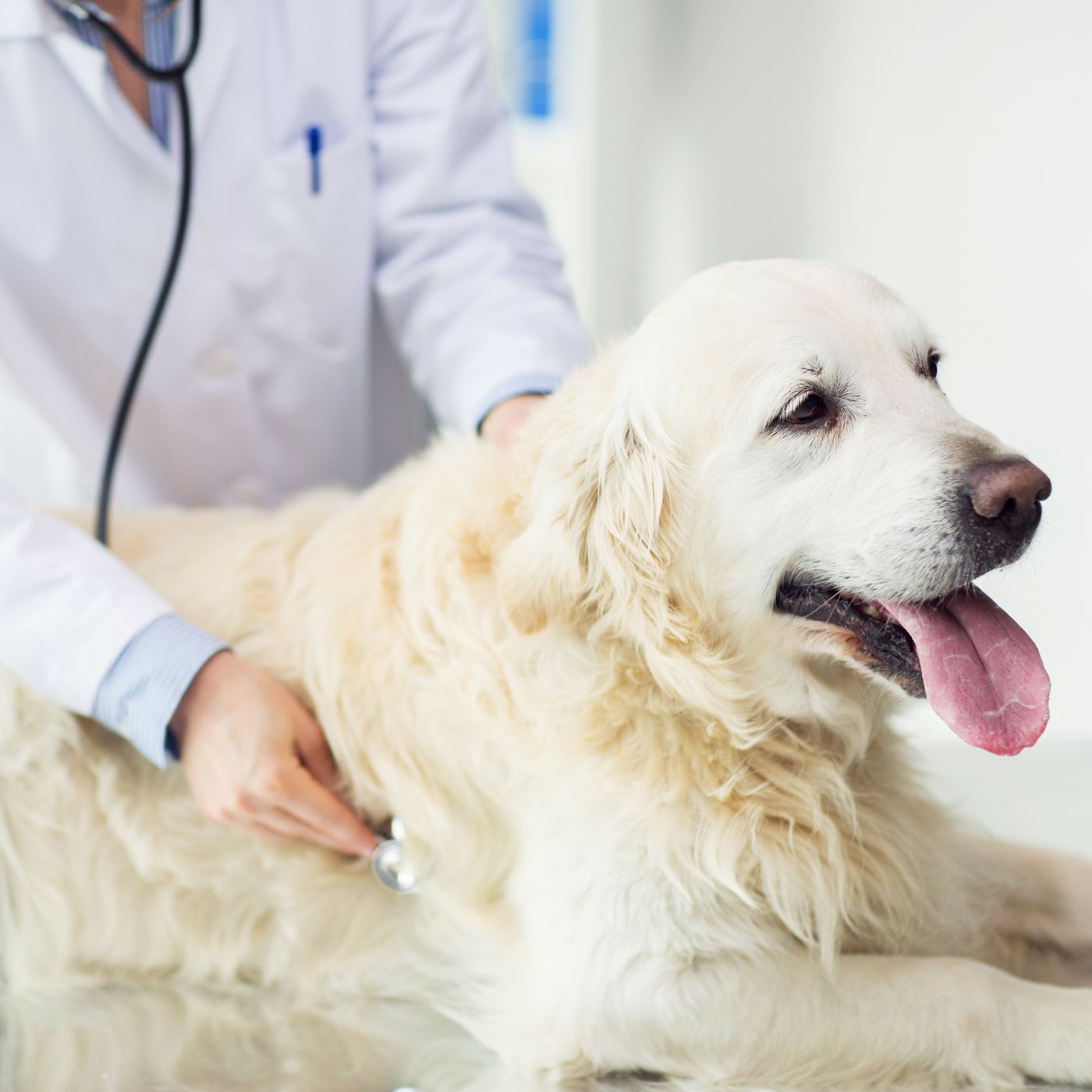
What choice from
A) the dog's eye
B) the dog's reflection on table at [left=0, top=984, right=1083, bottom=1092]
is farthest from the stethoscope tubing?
the dog's eye

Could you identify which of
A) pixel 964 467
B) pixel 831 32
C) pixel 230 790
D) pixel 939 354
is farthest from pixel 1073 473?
pixel 230 790

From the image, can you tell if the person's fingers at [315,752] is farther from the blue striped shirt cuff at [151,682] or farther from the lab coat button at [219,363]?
the lab coat button at [219,363]

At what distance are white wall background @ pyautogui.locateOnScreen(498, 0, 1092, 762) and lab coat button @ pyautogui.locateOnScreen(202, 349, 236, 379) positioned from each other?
885 millimetres

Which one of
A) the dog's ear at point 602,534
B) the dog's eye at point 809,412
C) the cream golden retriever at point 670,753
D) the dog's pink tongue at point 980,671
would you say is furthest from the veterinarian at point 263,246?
the dog's pink tongue at point 980,671

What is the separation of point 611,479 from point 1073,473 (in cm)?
103

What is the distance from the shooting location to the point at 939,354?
1050 millimetres

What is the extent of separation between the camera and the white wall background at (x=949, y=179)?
68.0 inches

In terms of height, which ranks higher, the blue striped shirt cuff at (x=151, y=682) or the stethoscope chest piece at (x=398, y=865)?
the blue striped shirt cuff at (x=151, y=682)

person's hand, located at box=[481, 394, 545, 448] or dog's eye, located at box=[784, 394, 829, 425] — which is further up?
dog's eye, located at box=[784, 394, 829, 425]

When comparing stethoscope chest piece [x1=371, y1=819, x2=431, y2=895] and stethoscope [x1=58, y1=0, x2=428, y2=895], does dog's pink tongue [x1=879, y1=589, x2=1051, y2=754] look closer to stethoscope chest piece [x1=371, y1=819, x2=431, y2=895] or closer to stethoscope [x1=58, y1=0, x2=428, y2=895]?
stethoscope chest piece [x1=371, y1=819, x2=431, y2=895]

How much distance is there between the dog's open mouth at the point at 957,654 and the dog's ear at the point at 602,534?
0.11 meters

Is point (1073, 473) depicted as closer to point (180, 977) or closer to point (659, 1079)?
point (659, 1079)

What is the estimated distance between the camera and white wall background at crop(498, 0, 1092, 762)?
173cm

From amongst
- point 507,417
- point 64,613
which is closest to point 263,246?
point 507,417
